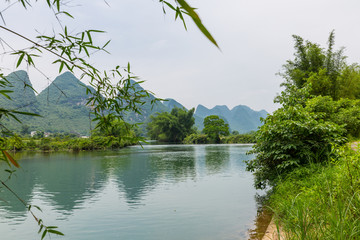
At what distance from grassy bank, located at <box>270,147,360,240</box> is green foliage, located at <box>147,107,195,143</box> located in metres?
66.1

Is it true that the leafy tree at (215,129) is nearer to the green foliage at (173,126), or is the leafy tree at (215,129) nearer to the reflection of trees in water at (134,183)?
the green foliage at (173,126)

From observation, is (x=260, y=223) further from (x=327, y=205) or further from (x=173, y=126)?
(x=173, y=126)

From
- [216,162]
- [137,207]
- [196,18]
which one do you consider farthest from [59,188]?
[196,18]

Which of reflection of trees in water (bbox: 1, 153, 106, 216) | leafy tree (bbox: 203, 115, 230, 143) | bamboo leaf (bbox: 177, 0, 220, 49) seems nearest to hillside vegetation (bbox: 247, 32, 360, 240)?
bamboo leaf (bbox: 177, 0, 220, 49)

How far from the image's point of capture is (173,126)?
71812mm

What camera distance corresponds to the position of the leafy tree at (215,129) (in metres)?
61.3

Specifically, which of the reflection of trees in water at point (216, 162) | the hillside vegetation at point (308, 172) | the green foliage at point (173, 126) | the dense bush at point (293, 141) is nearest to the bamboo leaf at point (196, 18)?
the hillside vegetation at point (308, 172)

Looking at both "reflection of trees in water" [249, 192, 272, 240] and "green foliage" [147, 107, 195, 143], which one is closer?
"reflection of trees in water" [249, 192, 272, 240]

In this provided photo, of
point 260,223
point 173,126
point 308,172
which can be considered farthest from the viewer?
point 173,126

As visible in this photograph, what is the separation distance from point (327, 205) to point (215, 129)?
5931 centimetres

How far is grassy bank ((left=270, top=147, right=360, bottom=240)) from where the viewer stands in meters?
2.34

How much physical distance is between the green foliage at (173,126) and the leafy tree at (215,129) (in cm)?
1056

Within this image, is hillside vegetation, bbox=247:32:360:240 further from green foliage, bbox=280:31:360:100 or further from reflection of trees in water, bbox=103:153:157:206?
green foliage, bbox=280:31:360:100

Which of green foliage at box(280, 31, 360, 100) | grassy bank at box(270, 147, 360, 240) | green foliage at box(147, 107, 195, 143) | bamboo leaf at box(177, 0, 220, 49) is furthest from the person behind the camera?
green foliage at box(147, 107, 195, 143)
